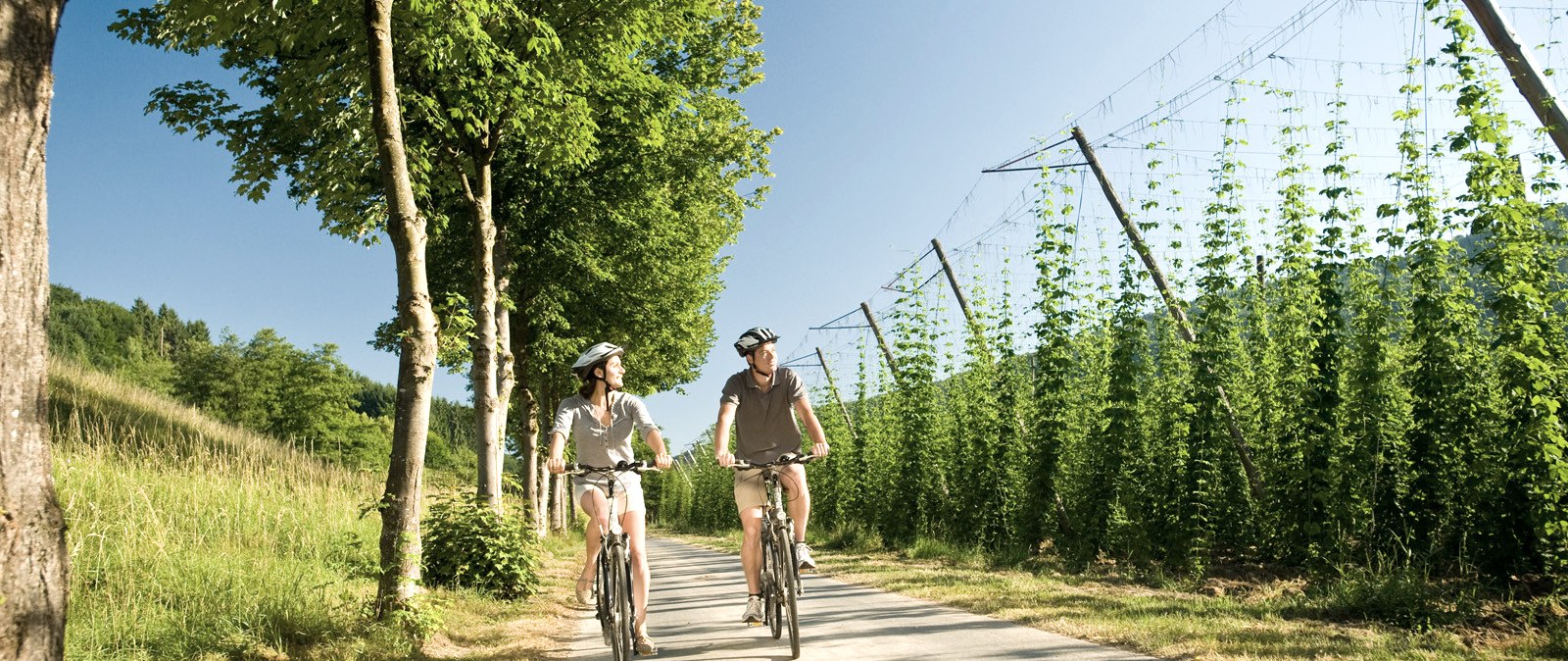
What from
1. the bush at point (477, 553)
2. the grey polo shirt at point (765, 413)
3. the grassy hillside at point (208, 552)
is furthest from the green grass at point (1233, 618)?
the grassy hillside at point (208, 552)

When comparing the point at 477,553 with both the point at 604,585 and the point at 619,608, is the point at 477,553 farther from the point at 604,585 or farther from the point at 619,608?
the point at 619,608

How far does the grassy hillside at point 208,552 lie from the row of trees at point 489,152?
746mm

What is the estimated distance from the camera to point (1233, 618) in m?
7.43

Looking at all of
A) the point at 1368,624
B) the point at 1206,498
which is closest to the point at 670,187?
the point at 1206,498

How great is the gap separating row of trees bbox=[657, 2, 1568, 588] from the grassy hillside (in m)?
3.04

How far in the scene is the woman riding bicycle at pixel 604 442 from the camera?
6613mm

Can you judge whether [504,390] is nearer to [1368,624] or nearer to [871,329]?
[871,329]

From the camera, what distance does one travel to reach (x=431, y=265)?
70.9 ft

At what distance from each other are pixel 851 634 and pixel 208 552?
5520mm

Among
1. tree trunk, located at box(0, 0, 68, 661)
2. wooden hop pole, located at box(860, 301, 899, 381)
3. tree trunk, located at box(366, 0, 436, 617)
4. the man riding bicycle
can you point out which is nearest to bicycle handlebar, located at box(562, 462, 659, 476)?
the man riding bicycle

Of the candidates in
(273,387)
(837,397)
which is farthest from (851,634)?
(273,387)

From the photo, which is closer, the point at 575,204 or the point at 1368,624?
A: the point at 1368,624

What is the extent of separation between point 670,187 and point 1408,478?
561 inches

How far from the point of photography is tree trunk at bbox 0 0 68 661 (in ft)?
12.9
